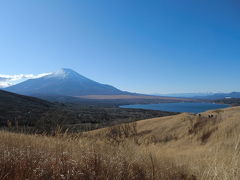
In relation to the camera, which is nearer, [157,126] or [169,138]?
[169,138]

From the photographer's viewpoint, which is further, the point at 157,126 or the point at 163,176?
the point at 157,126

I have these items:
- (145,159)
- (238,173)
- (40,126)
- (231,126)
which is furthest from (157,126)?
(238,173)

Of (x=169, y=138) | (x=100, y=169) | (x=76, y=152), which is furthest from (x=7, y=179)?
(x=169, y=138)

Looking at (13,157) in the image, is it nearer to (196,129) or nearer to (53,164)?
(53,164)

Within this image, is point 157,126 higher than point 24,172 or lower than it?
lower

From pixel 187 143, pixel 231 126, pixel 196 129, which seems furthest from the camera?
pixel 196 129

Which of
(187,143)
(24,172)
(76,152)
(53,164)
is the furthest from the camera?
(187,143)

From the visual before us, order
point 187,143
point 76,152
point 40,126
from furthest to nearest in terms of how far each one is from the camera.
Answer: point 40,126
point 187,143
point 76,152

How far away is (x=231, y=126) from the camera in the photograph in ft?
23.3

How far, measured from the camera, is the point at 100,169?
2562mm

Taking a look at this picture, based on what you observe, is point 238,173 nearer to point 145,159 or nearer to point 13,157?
point 145,159

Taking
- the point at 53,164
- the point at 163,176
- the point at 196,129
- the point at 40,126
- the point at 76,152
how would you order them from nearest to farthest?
the point at 53,164, the point at 163,176, the point at 76,152, the point at 196,129, the point at 40,126

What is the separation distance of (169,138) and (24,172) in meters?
→ 7.38

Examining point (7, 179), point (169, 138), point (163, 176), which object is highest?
point (7, 179)
